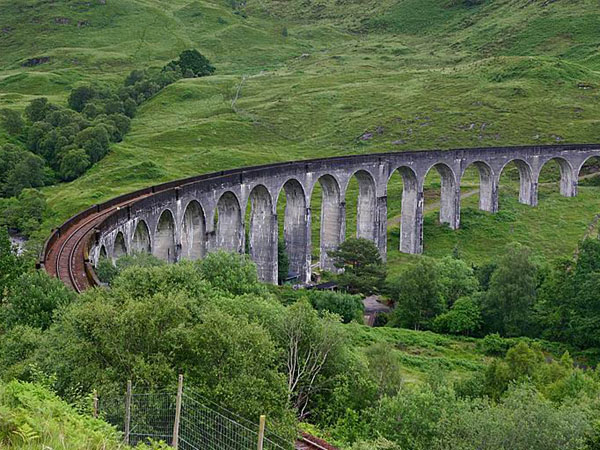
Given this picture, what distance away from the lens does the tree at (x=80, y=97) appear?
437ft

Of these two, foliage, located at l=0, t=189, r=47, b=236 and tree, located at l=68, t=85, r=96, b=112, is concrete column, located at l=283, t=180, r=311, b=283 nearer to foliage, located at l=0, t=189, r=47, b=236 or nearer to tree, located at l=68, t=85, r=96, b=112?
foliage, located at l=0, t=189, r=47, b=236

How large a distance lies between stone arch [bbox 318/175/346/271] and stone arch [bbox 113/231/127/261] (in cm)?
2996

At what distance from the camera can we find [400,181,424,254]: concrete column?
8488 centimetres

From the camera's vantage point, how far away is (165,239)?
60125 mm

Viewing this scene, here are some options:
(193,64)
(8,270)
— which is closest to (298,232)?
(8,270)

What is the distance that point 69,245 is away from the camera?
46.0m

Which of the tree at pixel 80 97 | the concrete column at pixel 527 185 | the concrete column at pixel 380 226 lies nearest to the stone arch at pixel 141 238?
the concrete column at pixel 380 226

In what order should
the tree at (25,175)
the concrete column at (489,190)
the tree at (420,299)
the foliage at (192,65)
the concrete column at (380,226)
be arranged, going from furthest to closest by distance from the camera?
the foliage at (192,65) < the tree at (25,175) < the concrete column at (489,190) < the concrete column at (380,226) < the tree at (420,299)

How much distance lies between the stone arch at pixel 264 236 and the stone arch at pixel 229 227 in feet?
11.6

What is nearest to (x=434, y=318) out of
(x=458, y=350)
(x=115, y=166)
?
(x=458, y=350)

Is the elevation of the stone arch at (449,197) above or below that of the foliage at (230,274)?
above

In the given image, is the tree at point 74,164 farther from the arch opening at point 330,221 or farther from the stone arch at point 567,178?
the stone arch at point 567,178

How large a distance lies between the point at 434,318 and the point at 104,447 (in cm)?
5014

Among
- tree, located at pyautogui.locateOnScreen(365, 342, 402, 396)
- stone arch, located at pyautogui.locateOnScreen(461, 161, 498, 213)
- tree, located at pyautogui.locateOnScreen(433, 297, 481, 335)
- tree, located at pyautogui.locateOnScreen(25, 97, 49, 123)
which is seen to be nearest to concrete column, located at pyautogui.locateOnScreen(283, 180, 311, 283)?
tree, located at pyautogui.locateOnScreen(433, 297, 481, 335)
